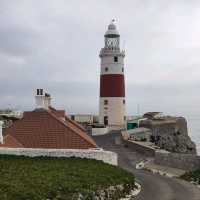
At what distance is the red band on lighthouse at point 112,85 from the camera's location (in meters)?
50.4

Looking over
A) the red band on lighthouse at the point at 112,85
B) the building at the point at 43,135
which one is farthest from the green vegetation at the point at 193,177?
the red band on lighthouse at the point at 112,85

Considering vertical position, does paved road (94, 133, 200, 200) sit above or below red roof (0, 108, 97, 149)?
below

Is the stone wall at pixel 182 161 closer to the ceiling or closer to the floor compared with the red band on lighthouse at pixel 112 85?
closer to the floor

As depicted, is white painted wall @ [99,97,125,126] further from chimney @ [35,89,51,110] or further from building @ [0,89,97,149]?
building @ [0,89,97,149]

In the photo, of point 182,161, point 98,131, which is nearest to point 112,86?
point 98,131

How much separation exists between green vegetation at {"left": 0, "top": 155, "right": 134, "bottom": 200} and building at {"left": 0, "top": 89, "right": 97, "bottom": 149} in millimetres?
2561

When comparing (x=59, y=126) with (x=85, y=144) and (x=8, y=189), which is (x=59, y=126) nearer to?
(x=85, y=144)

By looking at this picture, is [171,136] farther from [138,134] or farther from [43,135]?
[43,135]

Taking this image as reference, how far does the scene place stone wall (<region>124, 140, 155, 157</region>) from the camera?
32.2 m

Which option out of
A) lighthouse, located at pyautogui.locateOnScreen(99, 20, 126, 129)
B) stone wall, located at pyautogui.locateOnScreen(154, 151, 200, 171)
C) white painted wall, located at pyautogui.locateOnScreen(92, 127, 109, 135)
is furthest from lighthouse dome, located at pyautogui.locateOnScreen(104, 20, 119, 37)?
stone wall, located at pyautogui.locateOnScreen(154, 151, 200, 171)

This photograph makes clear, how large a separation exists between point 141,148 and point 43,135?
13.1 metres

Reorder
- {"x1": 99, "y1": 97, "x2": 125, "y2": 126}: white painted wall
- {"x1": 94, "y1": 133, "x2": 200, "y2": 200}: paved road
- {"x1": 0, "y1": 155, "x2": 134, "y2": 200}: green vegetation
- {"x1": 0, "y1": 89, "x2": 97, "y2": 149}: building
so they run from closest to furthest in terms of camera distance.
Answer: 1. {"x1": 0, "y1": 155, "x2": 134, "y2": 200}: green vegetation
2. {"x1": 94, "y1": 133, "x2": 200, "y2": 200}: paved road
3. {"x1": 0, "y1": 89, "x2": 97, "y2": 149}: building
4. {"x1": 99, "y1": 97, "x2": 125, "y2": 126}: white painted wall

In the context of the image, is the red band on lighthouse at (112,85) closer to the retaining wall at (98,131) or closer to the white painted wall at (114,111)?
the white painted wall at (114,111)

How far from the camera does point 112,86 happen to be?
50.5 metres
